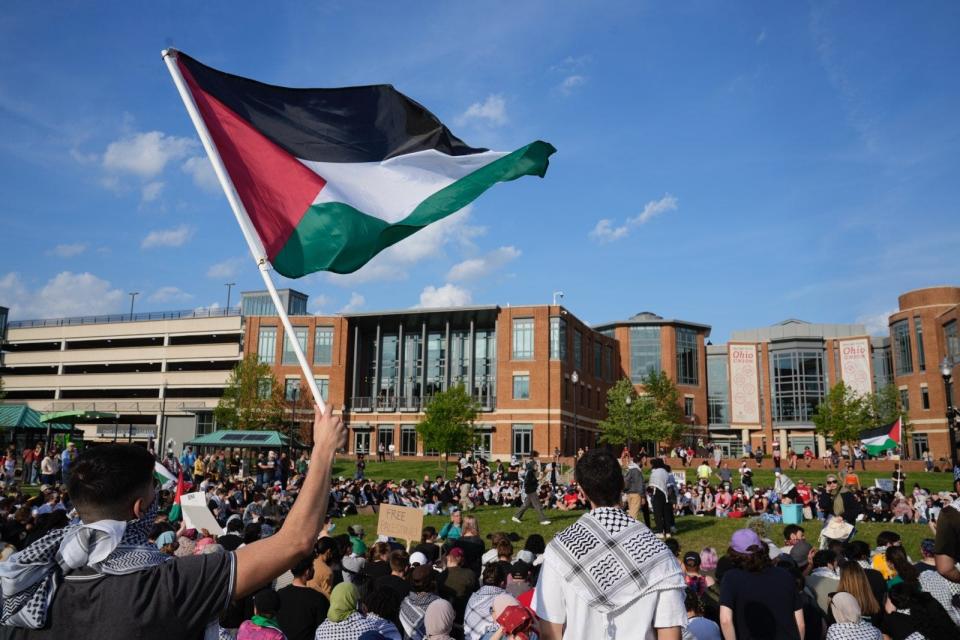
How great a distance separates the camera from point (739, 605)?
18.3ft

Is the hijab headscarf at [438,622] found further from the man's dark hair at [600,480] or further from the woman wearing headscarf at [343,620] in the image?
the man's dark hair at [600,480]

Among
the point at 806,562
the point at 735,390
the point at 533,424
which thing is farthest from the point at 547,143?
the point at 735,390

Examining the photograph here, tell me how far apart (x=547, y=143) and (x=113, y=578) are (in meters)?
5.77

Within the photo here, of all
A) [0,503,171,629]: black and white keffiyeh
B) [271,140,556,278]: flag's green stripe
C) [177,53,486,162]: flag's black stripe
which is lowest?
[0,503,171,629]: black and white keffiyeh

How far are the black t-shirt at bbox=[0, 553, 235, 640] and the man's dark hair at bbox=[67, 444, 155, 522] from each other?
28 centimetres

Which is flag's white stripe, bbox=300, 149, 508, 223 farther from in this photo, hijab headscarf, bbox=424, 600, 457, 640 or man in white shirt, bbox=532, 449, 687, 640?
man in white shirt, bbox=532, 449, 687, 640

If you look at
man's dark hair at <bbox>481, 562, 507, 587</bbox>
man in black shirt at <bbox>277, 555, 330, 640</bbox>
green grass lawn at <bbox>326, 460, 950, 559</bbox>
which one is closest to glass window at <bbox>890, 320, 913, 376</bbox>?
green grass lawn at <bbox>326, 460, 950, 559</bbox>

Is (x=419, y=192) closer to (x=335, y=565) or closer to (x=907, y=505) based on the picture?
(x=335, y=565)

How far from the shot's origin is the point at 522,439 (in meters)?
63.7

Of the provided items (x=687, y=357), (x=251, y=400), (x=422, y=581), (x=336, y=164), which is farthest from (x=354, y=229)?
(x=687, y=357)

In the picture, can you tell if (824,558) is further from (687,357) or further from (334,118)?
(687,357)

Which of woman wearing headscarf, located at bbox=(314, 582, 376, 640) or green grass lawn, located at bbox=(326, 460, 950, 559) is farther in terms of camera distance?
green grass lawn, located at bbox=(326, 460, 950, 559)

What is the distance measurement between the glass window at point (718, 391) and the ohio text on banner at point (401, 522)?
78.5m

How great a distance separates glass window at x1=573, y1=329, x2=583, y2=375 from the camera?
6851 cm
